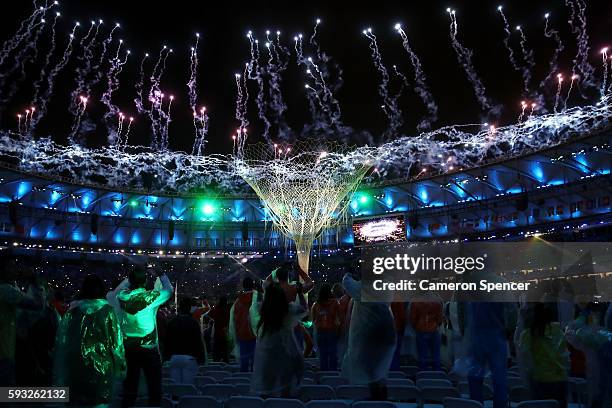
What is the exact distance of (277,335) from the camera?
7.21 m

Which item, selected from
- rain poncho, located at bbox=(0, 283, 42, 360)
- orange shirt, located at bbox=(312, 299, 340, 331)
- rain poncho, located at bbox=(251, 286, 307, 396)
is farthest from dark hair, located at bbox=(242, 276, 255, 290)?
rain poncho, located at bbox=(0, 283, 42, 360)

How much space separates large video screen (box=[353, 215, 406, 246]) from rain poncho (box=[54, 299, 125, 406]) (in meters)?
32.5

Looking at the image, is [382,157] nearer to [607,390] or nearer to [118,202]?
[118,202]

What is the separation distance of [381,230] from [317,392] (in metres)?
31.7

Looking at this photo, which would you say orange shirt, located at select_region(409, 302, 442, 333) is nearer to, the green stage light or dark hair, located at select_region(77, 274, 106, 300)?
dark hair, located at select_region(77, 274, 106, 300)

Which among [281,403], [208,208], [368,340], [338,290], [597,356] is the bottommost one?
[281,403]

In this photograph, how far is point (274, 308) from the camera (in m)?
7.20

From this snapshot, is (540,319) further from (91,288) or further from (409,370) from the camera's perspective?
(91,288)

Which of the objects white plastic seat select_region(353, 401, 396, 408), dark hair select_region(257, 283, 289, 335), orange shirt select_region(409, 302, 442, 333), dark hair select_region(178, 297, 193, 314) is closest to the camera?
white plastic seat select_region(353, 401, 396, 408)

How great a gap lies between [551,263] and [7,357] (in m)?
32.8

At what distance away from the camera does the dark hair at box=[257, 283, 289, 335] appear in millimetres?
7180

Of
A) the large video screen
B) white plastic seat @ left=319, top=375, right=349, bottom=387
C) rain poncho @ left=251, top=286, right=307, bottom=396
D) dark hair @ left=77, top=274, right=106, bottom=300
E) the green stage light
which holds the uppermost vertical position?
the green stage light

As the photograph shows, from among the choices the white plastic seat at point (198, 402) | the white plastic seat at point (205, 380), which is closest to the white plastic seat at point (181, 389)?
the white plastic seat at point (205, 380)

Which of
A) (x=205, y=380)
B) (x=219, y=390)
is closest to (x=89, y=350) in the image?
(x=219, y=390)
